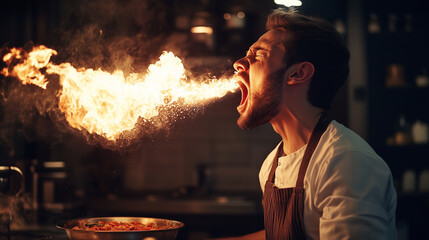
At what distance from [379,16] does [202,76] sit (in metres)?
3.37

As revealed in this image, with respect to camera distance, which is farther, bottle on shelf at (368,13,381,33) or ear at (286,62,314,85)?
bottle on shelf at (368,13,381,33)

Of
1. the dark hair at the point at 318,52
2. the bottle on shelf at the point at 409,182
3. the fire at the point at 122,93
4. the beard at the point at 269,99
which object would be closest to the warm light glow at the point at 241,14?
the bottle on shelf at the point at 409,182

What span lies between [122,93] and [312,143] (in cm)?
116

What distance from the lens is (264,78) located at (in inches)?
90.2

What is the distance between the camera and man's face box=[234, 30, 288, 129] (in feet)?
7.48

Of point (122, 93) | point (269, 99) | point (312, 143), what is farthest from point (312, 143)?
point (122, 93)

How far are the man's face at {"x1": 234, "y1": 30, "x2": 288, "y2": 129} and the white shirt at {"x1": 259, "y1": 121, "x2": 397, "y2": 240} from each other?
311 millimetres

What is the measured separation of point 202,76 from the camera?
2.96 m

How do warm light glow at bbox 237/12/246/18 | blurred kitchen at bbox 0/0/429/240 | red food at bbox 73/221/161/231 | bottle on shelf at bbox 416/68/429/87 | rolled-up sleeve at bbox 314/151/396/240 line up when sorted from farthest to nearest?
warm light glow at bbox 237/12/246/18
bottle on shelf at bbox 416/68/429/87
blurred kitchen at bbox 0/0/429/240
red food at bbox 73/221/161/231
rolled-up sleeve at bbox 314/151/396/240

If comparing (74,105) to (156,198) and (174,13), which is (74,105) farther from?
(174,13)

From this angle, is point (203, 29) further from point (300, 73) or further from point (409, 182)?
point (300, 73)

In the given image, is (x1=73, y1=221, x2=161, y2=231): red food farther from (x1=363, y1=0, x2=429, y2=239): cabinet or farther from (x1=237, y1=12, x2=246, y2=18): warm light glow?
(x1=237, y1=12, x2=246, y2=18): warm light glow

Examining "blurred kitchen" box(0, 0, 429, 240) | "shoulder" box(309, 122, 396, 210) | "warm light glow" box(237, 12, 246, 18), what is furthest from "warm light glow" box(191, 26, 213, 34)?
"shoulder" box(309, 122, 396, 210)

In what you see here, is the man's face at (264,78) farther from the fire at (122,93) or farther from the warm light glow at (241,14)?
the warm light glow at (241,14)
